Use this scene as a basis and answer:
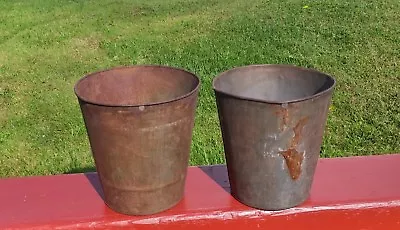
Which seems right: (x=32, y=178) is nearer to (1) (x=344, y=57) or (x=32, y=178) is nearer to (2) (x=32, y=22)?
(1) (x=344, y=57)

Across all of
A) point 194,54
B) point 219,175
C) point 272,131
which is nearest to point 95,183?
point 219,175

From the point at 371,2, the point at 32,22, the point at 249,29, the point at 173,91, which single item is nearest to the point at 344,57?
the point at 249,29

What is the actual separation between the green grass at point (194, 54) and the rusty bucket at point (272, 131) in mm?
1340

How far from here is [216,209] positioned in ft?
6.45

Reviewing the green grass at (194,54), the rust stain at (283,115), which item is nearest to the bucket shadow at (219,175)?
the rust stain at (283,115)

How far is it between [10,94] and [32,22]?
2.16 metres

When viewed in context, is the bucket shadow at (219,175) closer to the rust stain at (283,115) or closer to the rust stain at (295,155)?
the rust stain at (295,155)

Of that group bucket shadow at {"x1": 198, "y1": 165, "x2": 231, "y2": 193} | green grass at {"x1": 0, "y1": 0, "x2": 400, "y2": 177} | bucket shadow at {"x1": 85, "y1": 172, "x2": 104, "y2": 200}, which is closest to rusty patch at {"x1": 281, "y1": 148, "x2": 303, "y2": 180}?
bucket shadow at {"x1": 198, "y1": 165, "x2": 231, "y2": 193}

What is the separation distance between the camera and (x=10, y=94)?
455 cm

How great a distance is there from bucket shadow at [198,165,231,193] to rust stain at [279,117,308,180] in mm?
300

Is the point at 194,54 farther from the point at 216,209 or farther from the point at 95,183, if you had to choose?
the point at 216,209

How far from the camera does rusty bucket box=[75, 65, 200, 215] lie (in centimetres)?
175

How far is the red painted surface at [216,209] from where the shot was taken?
1940 mm

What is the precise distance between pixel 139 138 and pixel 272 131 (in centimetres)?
38
